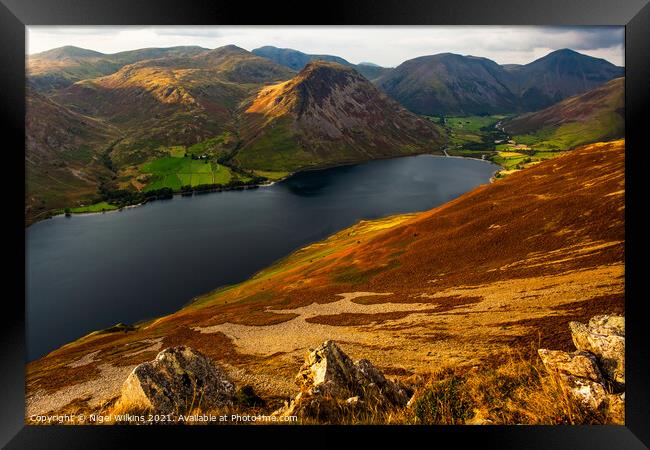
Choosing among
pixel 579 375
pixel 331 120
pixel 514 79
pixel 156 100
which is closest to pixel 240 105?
pixel 156 100

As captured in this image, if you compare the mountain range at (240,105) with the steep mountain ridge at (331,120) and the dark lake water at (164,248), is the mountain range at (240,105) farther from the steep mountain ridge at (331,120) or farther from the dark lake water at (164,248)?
the dark lake water at (164,248)

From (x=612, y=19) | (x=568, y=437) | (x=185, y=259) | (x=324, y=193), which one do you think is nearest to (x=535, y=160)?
(x=612, y=19)

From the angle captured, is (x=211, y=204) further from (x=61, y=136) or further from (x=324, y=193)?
(x=324, y=193)

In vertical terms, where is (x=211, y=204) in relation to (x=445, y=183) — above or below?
below

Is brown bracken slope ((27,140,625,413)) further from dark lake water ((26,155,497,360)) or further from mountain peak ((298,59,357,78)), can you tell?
mountain peak ((298,59,357,78))

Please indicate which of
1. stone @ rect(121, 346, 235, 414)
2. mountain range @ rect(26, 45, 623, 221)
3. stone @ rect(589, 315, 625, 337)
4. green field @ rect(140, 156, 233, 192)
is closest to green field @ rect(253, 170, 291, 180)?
mountain range @ rect(26, 45, 623, 221)

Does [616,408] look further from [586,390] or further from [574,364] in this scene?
[574,364]

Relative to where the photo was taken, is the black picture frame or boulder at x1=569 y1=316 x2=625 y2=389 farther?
boulder at x1=569 y1=316 x2=625 y2=389
